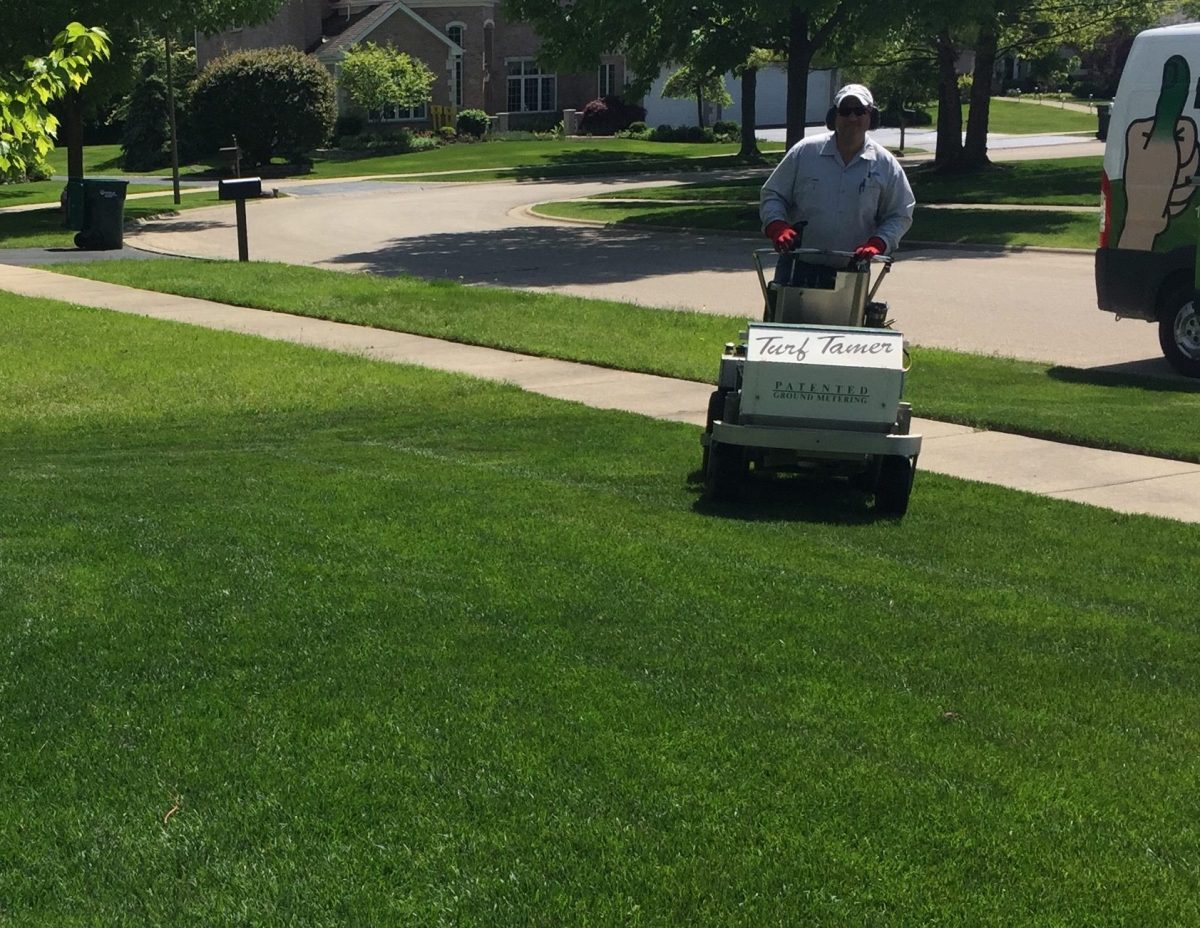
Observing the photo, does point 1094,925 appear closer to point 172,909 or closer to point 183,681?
point 172,909

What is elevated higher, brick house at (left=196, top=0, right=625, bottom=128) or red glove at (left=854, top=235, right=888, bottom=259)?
brick house at (left=196, top=0, right=625, bottom=128)

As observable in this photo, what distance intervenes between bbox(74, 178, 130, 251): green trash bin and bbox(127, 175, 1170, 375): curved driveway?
78 centimetres

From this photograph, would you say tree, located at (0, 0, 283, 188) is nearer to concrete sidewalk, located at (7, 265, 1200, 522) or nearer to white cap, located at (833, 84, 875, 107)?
concrete sidewalk, located at (7, 265, 1200, 522)

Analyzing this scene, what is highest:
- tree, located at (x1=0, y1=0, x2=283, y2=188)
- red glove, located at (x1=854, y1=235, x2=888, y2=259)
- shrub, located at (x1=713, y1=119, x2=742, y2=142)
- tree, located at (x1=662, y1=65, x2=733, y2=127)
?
tree, located at (x1=0, y1=0, x2=283, y2=188)

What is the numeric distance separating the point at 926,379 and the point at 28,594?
317 inches

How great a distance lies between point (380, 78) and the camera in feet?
183

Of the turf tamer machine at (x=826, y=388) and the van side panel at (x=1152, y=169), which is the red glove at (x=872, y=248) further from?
the van side panel at (x=1152, y=169)

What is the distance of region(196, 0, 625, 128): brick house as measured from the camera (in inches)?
2411

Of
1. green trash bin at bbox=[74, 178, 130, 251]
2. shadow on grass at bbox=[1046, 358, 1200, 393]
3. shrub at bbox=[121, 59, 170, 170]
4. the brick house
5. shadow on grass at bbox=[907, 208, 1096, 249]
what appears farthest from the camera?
the brick house

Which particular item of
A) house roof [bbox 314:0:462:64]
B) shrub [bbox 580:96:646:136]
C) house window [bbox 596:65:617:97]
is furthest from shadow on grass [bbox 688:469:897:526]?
house window [bbox 596:65:617:97]

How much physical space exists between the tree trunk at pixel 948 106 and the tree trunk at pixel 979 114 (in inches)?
10.4

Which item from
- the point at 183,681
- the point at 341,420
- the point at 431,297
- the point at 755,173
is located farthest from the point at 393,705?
the point at 755,173

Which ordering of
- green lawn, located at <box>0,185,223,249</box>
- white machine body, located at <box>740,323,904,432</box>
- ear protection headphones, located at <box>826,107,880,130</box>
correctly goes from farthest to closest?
1. green lawn, located at <box>0,185,223,249</box>
2. ear protection headphones, located at <box>826,107,880,130</box>
3. white machine body, located at <box>740,323,904,432</box>

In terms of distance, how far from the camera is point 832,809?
13.7 ft
